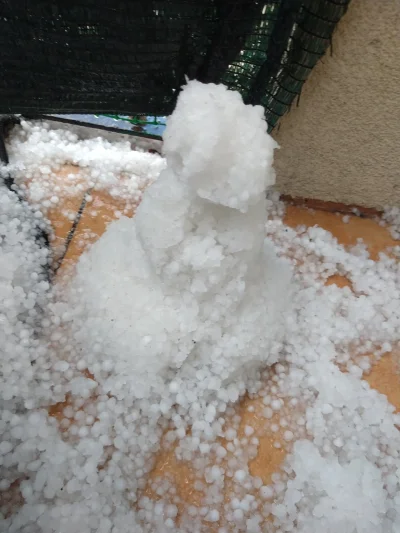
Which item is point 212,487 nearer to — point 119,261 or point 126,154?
point 119,261

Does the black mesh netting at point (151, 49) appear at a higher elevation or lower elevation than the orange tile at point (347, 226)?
higher

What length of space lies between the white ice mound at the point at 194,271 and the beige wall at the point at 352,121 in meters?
0.33

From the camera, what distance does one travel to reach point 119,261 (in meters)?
1.08

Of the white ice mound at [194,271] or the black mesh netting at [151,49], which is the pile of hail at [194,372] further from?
the black mesh netting at [151,49]

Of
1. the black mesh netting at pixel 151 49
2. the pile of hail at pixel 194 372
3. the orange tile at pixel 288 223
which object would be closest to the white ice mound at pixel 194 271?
the pile of hail at pixel 194 372

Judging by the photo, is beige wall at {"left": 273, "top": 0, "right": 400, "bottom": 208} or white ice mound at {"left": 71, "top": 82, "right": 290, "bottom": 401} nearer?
white ice mound at {"left": 71, "top": 82, "right": 290, "bottom": 401}

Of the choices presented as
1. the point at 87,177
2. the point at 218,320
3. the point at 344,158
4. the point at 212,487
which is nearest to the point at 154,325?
the point at 218,320

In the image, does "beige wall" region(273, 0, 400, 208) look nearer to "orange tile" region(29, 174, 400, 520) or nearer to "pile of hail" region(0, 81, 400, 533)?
"orange tile" region(29, 174, 400, 520)

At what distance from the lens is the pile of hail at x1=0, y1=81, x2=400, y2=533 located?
890 millimetres

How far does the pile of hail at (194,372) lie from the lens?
2.92 feet

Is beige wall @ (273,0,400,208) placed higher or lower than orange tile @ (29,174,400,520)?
higher

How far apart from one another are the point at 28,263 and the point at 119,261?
9.6 inches

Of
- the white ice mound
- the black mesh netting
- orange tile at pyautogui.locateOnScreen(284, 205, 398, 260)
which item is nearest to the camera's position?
the white ice mound

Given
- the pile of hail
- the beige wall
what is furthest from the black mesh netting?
the pile of hail
